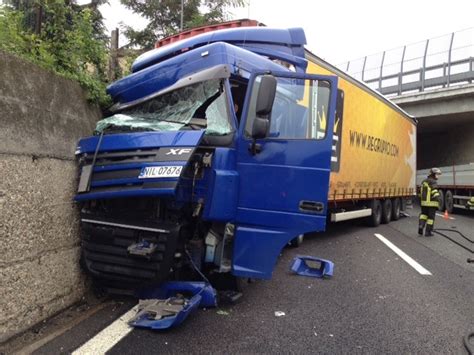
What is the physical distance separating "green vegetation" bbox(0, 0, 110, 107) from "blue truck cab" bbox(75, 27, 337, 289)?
73 centimetres

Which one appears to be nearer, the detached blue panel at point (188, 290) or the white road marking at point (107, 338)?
the white road marking at point (107, 338)

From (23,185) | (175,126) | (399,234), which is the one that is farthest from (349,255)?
(23,185)

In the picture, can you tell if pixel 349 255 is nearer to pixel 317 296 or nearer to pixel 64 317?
pixel 317 296

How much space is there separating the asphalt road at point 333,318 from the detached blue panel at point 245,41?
9.93ft

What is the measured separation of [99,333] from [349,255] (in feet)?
18.3

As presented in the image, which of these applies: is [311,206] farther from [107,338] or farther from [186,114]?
[107,338]

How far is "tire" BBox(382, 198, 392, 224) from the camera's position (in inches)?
541

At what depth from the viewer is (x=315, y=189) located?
441 centimetres

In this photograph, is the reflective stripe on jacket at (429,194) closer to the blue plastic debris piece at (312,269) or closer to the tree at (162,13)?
the blue plastic debris piece at (312,269)

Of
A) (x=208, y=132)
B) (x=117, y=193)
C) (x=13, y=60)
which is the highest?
(x=13, y=60)

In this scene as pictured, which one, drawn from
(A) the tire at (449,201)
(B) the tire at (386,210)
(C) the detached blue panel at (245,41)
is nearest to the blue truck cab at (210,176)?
(C) the detached blue panel at (245,41)

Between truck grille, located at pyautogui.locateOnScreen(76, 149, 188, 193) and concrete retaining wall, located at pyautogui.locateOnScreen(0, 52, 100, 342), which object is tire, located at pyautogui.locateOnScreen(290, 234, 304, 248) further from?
truck grille, located at pyautogui.locateOnScreen(76, 149, 188, 193)

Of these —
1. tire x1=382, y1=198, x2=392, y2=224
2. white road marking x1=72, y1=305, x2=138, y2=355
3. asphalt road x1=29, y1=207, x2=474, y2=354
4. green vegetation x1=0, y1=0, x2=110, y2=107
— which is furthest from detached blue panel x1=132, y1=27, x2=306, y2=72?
tire x1=382, y1=198, x2=392, y2=224

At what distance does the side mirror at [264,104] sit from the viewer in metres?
4.21
